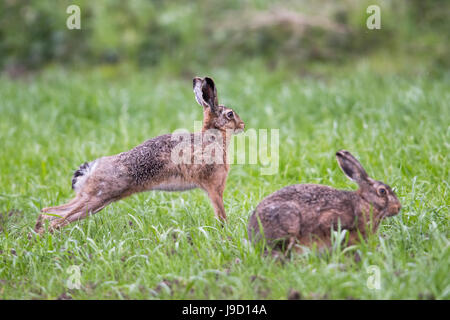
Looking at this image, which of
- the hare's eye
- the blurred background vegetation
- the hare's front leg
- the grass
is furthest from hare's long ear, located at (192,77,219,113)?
the blurred background vegetation

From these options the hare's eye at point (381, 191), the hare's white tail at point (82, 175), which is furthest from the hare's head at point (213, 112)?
the hare's eye at point (381, 191)

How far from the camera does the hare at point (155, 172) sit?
5023 mm

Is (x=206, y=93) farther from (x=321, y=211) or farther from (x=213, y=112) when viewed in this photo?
(x=321, y=211)

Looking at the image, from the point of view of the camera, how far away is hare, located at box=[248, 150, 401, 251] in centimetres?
413

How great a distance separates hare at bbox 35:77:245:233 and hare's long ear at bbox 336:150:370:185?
1.27m

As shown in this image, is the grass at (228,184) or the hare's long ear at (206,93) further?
the hare's long ear at (206,93)

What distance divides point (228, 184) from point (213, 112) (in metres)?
1.56

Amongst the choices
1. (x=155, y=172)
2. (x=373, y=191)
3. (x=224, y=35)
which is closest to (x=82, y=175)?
(x=155, y=172)

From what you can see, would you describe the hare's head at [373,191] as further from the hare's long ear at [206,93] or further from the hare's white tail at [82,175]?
A: the hare's white tail at [82,175]

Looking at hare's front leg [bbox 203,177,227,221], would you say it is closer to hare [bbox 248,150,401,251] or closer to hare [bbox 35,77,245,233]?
hare [bbox 35,77,245,233]

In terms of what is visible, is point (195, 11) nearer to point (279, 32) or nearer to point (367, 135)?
point (279, 32)

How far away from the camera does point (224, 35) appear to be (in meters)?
12.7

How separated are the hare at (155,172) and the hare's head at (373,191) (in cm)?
130
